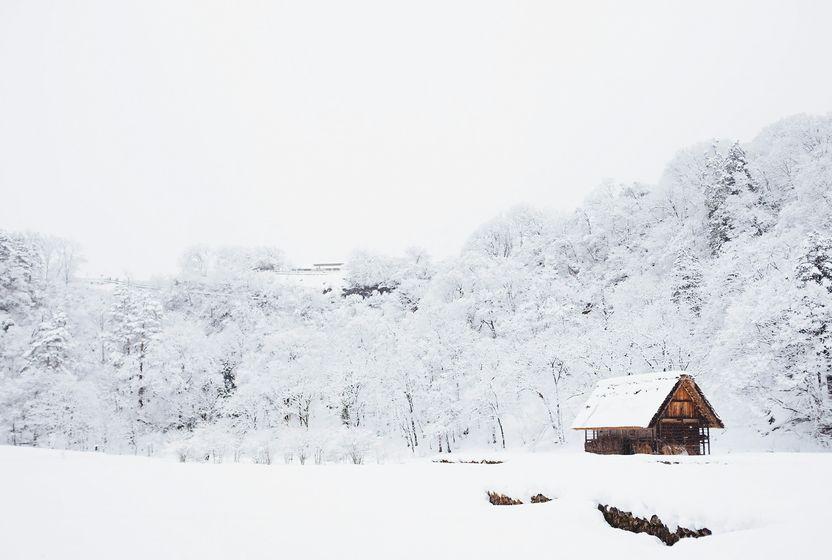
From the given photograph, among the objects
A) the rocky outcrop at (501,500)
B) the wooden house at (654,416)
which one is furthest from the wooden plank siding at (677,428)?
the rocky outcrop at (501,500)

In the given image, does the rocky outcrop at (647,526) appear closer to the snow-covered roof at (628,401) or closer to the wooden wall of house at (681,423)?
the snow-covered roof at (628,401)

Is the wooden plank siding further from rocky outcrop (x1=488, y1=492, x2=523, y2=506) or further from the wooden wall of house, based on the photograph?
rocky outcrop (x1=488, y1=492, x2=523, y2=506)

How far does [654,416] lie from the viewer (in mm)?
27250

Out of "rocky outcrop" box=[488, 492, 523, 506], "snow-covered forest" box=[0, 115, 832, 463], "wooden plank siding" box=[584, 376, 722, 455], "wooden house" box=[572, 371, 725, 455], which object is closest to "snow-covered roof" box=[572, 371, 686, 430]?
"wooden house" box=[572, 371, 725, 455]

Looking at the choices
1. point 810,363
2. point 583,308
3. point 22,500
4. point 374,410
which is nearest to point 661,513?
point 22,500

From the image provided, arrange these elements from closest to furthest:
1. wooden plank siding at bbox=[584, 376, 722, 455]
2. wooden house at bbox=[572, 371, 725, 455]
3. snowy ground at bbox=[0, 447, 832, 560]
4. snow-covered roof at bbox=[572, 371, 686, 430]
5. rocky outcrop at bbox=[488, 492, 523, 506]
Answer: snowy ground at bbox=[0, 447, 832, 560] → rocky outcrop at bbox=[488, 492, 523, 506] → snow-covered roof at bbox=[572, 371, 686, 430] → wooden house at bbox=[572, 371, 725, 455] → wooden plank siding at bbox=[584, 376, 722, 455]

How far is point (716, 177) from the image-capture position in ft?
164

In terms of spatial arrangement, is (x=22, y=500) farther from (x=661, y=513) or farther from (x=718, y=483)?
(x=718, y=483)

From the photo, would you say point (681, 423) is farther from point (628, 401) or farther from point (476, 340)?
point (476, 340)

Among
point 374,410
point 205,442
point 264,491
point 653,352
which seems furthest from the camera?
point 374,410

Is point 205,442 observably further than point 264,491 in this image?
Yes

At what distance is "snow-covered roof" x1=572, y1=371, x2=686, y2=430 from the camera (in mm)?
27828

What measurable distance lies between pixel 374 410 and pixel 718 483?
126 ft

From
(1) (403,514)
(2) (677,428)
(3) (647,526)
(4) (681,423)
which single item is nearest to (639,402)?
(2) (677,428)
